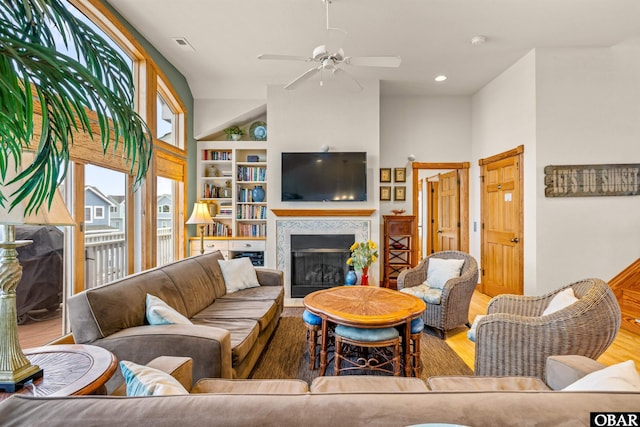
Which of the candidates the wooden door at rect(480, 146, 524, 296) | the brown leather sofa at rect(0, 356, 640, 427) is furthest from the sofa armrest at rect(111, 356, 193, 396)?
the wooden door at rect(480, 146, 524, 296)

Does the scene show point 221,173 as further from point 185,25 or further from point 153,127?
point 185,25

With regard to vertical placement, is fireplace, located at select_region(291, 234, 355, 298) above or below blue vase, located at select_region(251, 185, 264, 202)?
below

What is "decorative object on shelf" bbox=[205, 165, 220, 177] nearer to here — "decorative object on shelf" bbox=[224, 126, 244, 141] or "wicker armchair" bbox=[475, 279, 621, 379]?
"decorative object on shelf" bbox=[224, 126, 244, 141]

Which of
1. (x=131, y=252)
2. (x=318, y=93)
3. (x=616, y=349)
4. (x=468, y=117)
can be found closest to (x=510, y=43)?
(x=468, y=117)

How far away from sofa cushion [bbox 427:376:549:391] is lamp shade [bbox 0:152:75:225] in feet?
5.59

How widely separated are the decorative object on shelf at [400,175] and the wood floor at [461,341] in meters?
2.34

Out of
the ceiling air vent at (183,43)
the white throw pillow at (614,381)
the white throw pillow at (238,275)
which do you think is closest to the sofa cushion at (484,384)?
the white throw pillow at (614,381)

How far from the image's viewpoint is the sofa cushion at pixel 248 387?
134 cm

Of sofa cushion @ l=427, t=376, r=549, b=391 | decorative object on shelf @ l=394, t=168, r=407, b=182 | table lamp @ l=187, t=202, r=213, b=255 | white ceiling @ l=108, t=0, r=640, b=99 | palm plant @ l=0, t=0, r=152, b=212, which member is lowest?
sofa cushion @ l=427, t=376, r=549, b=391

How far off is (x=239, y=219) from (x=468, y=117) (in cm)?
417

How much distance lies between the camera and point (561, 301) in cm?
202

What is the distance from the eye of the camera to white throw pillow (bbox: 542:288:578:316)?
198 centimetres

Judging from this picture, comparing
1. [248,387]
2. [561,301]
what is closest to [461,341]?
[561,301]

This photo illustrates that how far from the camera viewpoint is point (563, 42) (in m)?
3.49
